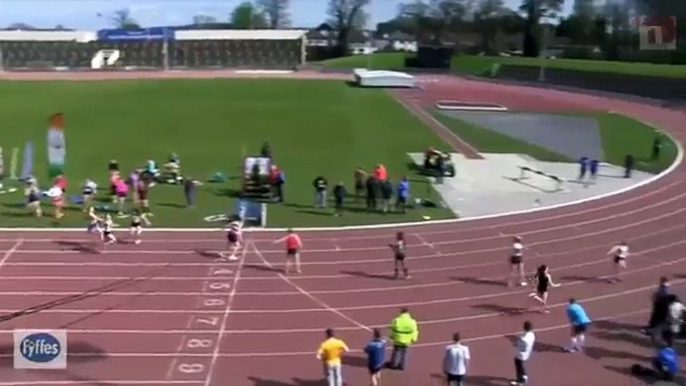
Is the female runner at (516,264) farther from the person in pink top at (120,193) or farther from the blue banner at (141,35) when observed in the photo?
the blue banner at (141,35)

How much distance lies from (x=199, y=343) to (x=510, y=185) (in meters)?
19.0

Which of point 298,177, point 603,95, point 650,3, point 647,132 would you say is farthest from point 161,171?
point 650,3

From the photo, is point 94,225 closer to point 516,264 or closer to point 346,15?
→ point 516,264

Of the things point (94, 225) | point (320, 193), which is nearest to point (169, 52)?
point (320, 193)

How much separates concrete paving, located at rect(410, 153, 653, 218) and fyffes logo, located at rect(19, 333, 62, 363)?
15758 mm

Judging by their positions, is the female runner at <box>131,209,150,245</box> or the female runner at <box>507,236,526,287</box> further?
the female runner at <box>131,209,150,245</box>

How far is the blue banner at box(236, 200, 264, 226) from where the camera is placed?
2692 centimetres

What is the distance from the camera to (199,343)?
1727cm

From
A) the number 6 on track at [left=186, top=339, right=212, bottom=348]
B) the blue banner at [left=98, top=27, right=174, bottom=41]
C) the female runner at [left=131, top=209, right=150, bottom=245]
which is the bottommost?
the number 6 on track at [left=186, top=339, right=212, bottom=348]

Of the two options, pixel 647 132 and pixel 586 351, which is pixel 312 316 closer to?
pixel 586 351

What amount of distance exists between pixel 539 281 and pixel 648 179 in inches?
699

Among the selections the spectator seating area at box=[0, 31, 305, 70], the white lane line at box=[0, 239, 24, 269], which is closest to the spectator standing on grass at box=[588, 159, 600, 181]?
the white lane line at box=[0, 239, 24, 269]

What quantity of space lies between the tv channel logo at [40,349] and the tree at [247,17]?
16077 centimetres

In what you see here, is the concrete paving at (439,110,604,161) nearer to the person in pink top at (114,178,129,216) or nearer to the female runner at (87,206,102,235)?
the person in pink top at (114,178,129,216)
